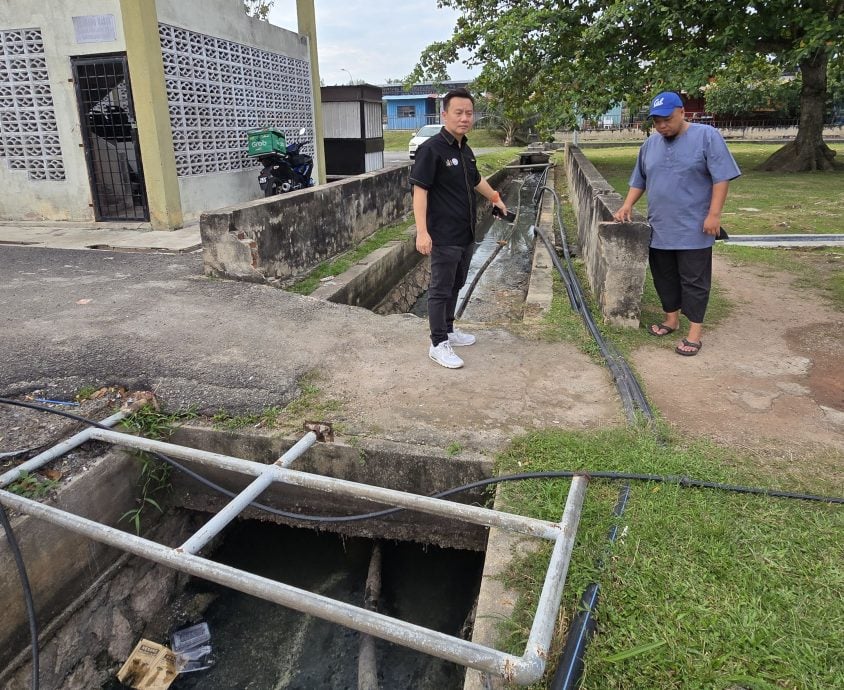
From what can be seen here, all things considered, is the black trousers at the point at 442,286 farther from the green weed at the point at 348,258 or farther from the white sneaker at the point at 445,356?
the green weed at the point at 348,258

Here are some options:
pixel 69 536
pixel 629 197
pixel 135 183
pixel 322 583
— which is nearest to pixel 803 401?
pixel 629 197

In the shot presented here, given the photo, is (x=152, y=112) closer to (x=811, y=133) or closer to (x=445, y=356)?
(x=445, y=356)

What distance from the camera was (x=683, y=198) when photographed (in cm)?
398

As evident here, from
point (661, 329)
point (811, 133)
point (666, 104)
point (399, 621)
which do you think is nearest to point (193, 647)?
point (399, 621)

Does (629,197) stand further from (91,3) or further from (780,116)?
(780,116)

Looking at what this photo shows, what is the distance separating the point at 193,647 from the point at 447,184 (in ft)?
9.67

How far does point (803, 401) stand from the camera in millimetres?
3365

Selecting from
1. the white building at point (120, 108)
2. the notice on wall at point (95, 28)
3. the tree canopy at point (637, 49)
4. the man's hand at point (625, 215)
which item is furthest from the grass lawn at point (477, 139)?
the man's hand at point (625, 215)

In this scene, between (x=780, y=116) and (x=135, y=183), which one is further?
(x=780, y=116)

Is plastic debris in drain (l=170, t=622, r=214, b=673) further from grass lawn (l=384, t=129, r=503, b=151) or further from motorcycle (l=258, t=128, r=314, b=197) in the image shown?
grass lawn (l=384, t=129, r=503, b=151)

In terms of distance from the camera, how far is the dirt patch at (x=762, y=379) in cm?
306

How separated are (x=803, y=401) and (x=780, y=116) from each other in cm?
3809

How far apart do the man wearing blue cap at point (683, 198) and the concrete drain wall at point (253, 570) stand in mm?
2167

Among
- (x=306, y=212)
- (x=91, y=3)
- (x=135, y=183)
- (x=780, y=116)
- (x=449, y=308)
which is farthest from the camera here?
(x=780, y=116)
